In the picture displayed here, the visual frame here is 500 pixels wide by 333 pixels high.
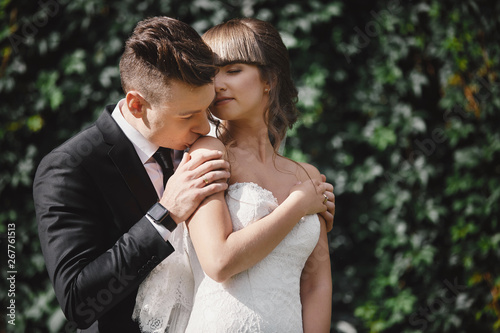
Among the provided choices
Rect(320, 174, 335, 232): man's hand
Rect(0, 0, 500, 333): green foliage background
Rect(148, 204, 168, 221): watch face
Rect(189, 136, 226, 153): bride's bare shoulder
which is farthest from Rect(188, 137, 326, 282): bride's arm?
Rect(0, 0, 500, 333): green foliage background

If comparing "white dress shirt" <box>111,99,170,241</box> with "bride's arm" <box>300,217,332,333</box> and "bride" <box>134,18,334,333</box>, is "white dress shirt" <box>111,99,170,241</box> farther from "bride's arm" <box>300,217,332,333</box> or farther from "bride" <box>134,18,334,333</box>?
"bride's arm" <box>300,217,332,333</box>

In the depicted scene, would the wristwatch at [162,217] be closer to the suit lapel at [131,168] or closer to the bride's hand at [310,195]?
the suit lapel at [131,168]

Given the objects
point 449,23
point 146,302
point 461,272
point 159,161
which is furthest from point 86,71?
point 461,272

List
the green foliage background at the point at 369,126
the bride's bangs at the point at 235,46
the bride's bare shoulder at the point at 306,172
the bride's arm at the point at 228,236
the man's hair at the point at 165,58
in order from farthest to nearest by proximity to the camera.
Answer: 1. the green foliage background at the point at 369,126
2. the bride's bare shoulder at the point at 306,172
3. the bride's bangs at the point at 235,46
4. the man's hair at the point at 165,58
5. the bride's arm at the point at 228,236

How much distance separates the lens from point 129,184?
2227 millimetres

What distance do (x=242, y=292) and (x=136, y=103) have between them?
99 centimetres

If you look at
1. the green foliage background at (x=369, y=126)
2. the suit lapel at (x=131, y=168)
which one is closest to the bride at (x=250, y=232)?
the suit lapel at (x=131, y=168)

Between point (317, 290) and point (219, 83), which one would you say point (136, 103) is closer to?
point (219, 83)

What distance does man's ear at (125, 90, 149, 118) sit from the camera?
7.38 feet

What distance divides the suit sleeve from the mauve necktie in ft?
1.00

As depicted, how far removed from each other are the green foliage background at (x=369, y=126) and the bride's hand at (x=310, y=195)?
158 cm

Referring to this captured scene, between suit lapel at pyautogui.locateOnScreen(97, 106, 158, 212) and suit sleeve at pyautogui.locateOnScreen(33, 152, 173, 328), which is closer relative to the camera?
suit sleeve at pyautogui.locateOnScreen(33, 152, 173, 328)

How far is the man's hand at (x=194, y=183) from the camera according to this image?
2010 millimetres

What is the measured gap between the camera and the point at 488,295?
4.03 metres
